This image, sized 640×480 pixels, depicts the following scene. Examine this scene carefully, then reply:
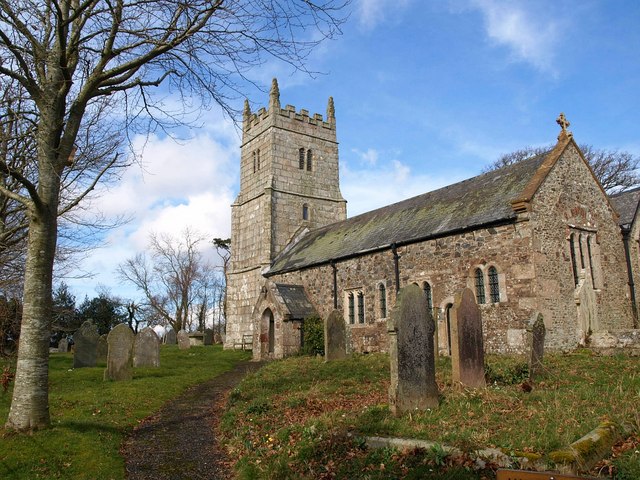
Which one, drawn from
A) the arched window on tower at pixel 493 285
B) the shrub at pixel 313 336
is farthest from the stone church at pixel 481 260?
the shrub at pixel 313 336

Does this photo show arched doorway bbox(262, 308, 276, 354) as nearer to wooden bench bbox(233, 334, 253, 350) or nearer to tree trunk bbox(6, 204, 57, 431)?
wooden bench bbox(233, 334, 253, 350)

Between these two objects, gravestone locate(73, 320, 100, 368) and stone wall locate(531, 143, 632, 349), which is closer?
stone wall locate(531, 143, 632, 349)

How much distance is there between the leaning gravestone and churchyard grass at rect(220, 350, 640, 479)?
0.19 m

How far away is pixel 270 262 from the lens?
92.6ft

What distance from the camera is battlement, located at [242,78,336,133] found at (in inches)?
1205

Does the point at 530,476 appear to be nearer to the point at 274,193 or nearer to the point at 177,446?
the point at 177,446

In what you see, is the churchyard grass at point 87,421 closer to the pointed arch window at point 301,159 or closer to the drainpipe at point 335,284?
the drainpipe at point 335,284

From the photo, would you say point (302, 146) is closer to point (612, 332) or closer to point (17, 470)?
point (612, 332)

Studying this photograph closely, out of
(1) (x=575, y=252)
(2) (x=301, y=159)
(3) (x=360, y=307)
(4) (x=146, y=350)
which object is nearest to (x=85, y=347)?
(4) (x=146, y=350)

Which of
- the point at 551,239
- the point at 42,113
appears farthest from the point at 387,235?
the point at 42,113

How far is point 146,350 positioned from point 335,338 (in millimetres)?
6553

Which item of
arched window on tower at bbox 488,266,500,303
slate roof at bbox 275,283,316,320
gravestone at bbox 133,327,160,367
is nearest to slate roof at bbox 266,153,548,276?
slate roof at bbox 275,283,316,320

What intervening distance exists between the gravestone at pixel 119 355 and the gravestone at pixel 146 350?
9.21ft

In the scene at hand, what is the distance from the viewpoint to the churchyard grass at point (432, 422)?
5.20 meters
